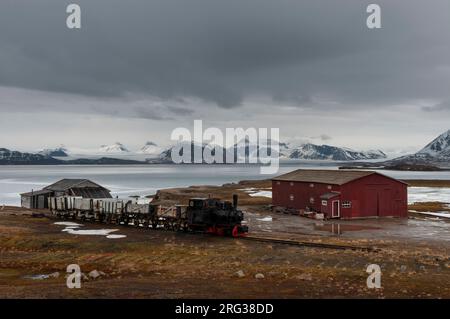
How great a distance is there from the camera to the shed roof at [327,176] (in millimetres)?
54812

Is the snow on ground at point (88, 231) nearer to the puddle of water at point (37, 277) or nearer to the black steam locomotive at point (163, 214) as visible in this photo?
the black steam locomotive at point (163, 214)

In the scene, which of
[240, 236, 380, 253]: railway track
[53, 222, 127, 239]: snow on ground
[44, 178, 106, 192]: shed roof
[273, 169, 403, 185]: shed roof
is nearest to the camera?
[240, 236, 380, 253]: railway track

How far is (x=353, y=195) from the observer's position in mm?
54375

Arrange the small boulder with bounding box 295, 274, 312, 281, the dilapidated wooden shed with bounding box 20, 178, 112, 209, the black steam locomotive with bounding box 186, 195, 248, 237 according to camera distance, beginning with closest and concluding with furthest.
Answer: the small boulder with bounding box 295, 274, 312, 281 < the black steam locomotive with bounding box 186, 195, 248, 237 < the dilapidated wooden shed with bounding box 20, 178, 112, 209

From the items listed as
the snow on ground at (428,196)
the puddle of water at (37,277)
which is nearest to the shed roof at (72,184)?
the puddle of water at (37,277)

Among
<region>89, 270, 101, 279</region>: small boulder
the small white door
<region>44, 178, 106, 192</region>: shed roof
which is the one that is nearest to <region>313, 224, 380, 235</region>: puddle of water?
the small white door

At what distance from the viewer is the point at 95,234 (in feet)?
128

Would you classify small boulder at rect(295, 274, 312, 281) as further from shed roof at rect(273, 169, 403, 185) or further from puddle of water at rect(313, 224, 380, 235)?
shed roof at rect(273, 169, 403, 185)

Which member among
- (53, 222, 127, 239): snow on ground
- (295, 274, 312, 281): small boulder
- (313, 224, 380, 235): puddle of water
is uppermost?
(295, 274, 312, 281): small boulder

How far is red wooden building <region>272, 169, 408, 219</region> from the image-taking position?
53.9 m

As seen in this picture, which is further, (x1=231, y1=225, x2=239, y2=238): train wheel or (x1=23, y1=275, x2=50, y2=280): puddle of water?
(x1=231, y1=225, x2=239, y2=238): train wheel
